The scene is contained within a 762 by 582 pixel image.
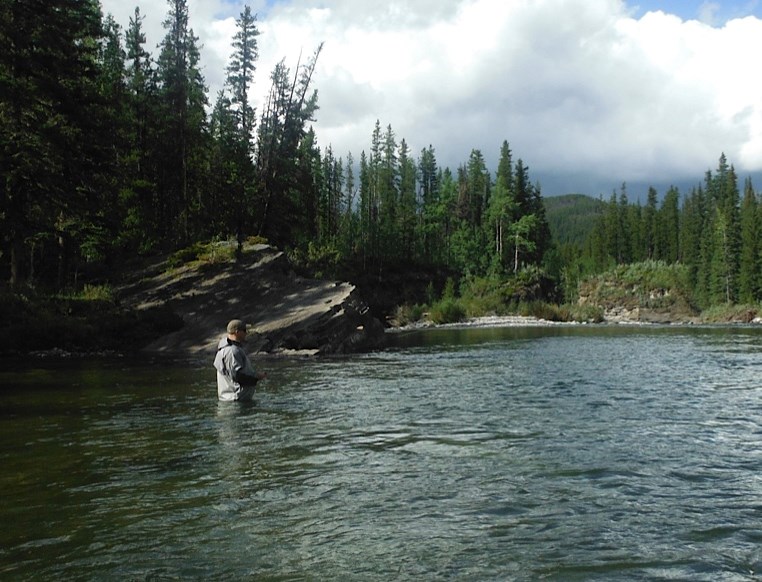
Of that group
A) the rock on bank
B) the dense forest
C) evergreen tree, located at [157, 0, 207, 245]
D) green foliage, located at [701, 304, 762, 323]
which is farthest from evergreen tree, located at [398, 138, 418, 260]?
the rock on bank

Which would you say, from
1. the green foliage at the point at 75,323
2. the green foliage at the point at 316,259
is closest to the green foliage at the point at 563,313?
the green foliage at the point at 316,259

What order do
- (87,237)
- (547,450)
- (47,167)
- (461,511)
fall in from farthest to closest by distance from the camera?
(87,237), (47,167), (547,450), (461,511)

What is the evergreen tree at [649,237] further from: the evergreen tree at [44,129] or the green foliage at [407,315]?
the evergreen tree at [44,129]

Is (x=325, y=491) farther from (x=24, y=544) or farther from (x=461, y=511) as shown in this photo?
(x=24, y=544)

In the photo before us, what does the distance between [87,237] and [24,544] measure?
31364 millimetres

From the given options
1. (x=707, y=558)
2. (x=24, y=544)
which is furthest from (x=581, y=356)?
(x=24, y=544)

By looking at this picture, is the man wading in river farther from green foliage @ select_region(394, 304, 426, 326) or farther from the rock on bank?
green foliage @ select_region(394, 304, 426, 326)

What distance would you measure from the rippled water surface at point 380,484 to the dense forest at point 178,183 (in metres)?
15.9

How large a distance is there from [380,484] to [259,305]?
2494 cm

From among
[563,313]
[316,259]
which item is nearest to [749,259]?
[563,313]

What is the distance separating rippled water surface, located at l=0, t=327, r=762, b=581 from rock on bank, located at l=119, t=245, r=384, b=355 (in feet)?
37.9

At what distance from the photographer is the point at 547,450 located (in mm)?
10227

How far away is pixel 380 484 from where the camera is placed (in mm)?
8328

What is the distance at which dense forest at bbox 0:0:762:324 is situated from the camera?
28906 millimetres
